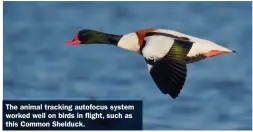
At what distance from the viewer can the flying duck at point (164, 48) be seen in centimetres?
523

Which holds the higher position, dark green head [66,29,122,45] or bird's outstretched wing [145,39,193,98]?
dark green head [66,29,122,45]

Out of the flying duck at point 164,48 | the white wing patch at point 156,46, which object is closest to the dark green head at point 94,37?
the flying duck at point 164,48

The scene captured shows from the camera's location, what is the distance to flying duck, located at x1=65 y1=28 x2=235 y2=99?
17.2 ft

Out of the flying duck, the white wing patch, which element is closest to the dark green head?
the flying duck

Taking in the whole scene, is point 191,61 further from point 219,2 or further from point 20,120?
point 20,120

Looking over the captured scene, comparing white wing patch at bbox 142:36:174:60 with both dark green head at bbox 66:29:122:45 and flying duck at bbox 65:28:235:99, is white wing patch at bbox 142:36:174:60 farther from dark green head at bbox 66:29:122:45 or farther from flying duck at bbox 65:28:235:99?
dark green head at bbox 66:29:122:45

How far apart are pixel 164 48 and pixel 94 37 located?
329 mm

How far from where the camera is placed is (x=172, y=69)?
521 cm

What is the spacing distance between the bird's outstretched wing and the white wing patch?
0.06 feet

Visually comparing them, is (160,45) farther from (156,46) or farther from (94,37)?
(94,37)

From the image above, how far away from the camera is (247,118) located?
5.27 m

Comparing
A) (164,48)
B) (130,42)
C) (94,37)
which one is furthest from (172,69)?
(94,37)

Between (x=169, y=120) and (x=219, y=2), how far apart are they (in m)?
0.58

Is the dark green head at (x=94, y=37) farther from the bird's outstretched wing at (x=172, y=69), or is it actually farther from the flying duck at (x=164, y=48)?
the bird's outstretched wing at (x=172, y=69)
